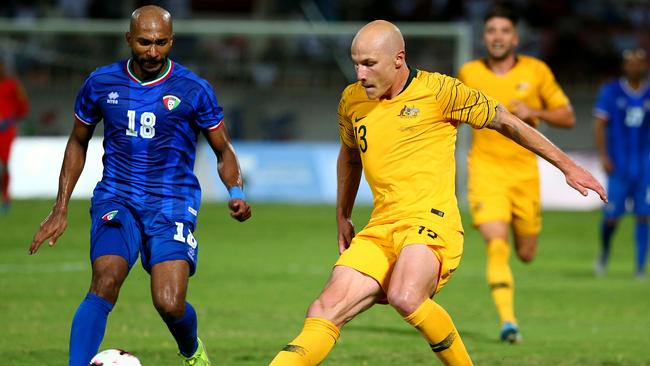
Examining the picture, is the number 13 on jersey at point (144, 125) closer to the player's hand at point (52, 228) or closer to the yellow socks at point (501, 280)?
the player's hand at point (52, 228)

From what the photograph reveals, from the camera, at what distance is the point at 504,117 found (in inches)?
288

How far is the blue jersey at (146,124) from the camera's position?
7812mm

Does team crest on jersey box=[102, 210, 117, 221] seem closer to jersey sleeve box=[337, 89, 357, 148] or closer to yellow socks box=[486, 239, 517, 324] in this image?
jersey sleeve box=[337, 89, 357, 148]

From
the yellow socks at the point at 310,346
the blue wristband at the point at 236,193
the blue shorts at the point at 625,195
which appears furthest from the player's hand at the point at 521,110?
the blue shorts at the point at 625,195

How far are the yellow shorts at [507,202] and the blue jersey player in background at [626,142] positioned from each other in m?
5.39

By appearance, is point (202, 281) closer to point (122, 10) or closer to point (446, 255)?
point (446, 255)

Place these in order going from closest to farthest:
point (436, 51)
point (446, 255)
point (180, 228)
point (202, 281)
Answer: point (446, 255) → point (180, 228) → point (202, 281) → point (436, 51)

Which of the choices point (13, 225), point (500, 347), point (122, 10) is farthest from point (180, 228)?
point (122, 10)

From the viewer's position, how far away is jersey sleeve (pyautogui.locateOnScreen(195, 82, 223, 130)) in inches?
311

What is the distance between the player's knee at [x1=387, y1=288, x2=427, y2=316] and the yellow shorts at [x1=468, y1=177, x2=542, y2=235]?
4174 millimetres

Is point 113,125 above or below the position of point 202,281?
above

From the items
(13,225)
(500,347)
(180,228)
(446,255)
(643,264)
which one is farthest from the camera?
(13,225)

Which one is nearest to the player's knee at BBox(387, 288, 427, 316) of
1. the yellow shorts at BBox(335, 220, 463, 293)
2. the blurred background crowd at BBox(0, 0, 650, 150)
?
the yellow shorts at BBox(335, 220, 463, 293)

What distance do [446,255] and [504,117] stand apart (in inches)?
34.3
